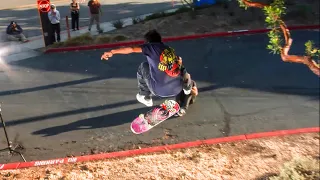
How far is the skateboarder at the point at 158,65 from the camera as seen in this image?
183 inches

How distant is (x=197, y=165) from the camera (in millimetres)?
5699

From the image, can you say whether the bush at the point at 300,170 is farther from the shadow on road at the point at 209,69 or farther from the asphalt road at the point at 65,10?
the asphalt road at the point at 65,10

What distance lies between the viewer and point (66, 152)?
6191 mm

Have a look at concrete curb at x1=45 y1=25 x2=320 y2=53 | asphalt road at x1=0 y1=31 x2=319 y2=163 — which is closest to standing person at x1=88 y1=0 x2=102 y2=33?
concrete curb at x1=45 y1=25 x2=320 y2=53

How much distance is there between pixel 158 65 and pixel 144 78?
0.44m

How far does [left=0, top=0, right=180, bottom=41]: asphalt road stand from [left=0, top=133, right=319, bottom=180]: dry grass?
2.66 metres

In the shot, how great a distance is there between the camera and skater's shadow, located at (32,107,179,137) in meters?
6.76

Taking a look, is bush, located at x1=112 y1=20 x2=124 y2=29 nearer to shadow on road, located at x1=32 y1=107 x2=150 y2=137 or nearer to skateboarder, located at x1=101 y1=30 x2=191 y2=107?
shadow on road, located at x1=32 y1=107 x2=150 y2=137

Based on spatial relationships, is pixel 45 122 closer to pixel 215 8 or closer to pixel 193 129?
pixel 193 129

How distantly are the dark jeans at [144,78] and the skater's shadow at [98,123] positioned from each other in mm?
1624

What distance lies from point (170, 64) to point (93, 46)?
6.60m

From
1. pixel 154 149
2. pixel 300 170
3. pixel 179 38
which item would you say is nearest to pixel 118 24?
pixel 179 38

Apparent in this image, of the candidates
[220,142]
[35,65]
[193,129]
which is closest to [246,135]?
[220,142]

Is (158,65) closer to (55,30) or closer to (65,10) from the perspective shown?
(65,10)
